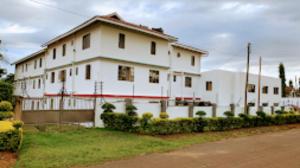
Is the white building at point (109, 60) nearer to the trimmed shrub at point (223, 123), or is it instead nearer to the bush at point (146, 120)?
the bush at point (146, 120)

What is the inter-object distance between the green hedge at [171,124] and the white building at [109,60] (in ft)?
12.1

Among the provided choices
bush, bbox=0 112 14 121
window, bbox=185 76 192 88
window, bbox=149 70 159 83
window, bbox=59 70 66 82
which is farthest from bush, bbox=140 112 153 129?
window, bbox=185 76 192 88

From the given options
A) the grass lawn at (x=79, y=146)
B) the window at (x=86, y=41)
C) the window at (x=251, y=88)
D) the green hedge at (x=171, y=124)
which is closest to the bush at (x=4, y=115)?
the grass lawn at (x=79, y=146)

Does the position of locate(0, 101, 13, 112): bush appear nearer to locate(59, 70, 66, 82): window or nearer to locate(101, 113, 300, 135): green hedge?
locate(101, 113, 300, 135): green hedge

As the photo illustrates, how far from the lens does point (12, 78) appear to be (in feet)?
145

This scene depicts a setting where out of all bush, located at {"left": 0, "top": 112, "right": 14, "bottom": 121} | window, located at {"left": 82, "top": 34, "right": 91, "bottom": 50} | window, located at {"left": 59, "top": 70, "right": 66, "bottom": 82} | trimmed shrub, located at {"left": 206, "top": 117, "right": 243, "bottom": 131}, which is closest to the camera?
bush, located at {"left": 0, "top": 112, "right": 14, "bottom": 121}

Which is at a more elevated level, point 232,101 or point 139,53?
point 139,53

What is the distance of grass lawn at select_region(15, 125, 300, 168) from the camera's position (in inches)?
295

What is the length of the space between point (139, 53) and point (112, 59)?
107 inches

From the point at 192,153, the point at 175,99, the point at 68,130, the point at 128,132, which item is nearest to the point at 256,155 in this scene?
the point at 192,153

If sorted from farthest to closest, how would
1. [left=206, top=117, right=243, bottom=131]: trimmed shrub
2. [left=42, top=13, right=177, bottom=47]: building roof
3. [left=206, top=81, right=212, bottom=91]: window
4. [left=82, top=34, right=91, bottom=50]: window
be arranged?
[left=206, top=81, right=212, bottom=91]: window < [left=82, top=34, right=91, bottom=50]: window < [left=42, top=13, right=177, bottom=47]: building roof < [left=206, top=117, right=243, bottom=131]: trimmed shrub

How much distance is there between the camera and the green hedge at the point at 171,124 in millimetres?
13367

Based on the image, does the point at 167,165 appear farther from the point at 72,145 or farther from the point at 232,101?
the point at 232,101

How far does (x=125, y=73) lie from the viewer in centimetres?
1967
